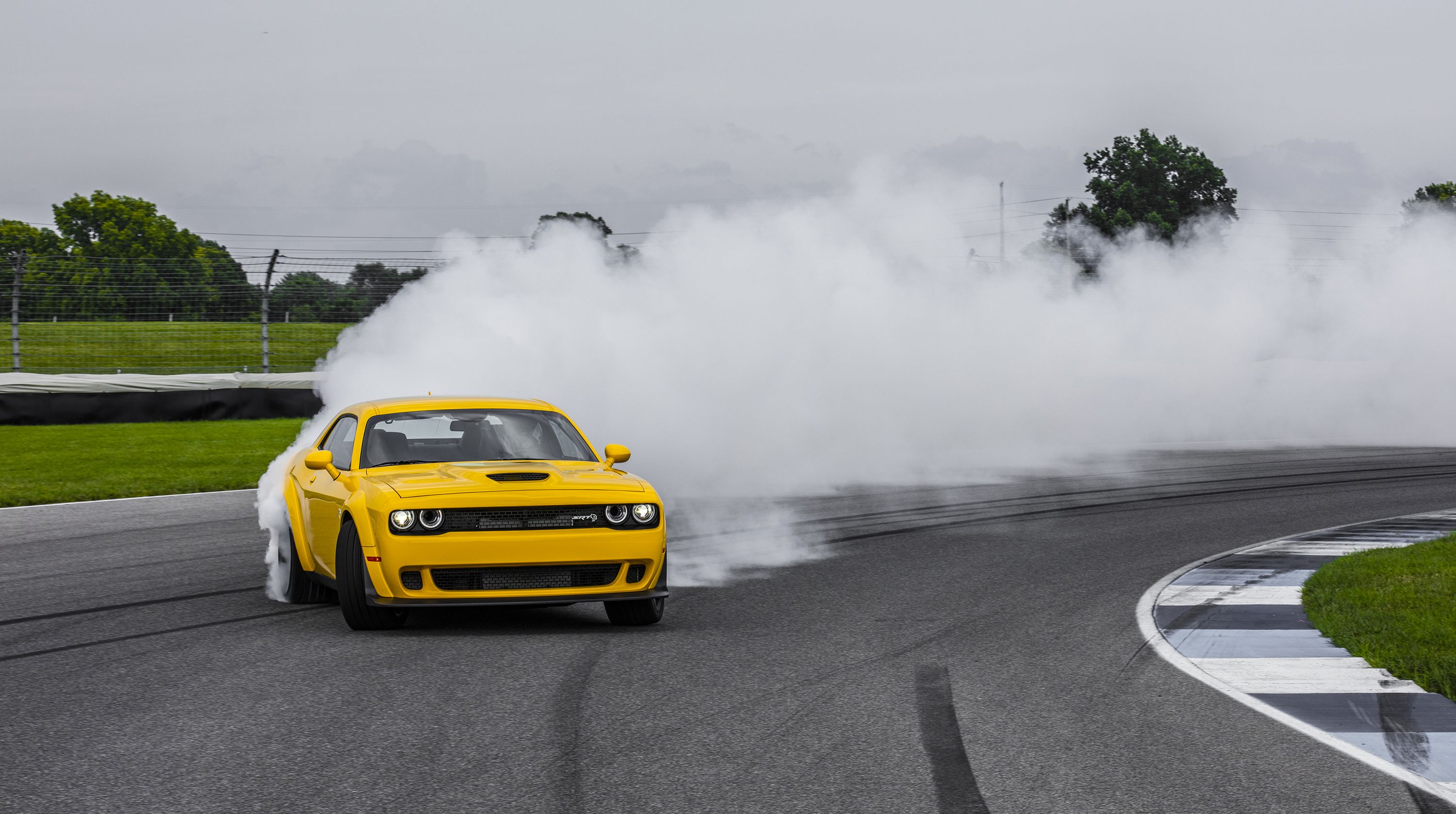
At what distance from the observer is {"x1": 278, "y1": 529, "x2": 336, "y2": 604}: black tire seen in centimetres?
810

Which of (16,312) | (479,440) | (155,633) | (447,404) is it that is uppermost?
(16,312)

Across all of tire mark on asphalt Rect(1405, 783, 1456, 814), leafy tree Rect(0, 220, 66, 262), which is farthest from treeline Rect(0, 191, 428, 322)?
leafy tree Rect(0, 220, 66, 262)

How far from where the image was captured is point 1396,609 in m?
7.94

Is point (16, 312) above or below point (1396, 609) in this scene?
above

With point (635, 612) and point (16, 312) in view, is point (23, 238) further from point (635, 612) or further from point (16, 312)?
point (635, 612)

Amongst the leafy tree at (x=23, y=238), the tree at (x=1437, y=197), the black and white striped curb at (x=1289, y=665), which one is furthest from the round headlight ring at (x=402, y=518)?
the leafy tree at (x=23, y=238)

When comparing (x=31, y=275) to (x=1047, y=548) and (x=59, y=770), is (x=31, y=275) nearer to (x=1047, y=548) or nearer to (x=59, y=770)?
(x=1047, y=548)

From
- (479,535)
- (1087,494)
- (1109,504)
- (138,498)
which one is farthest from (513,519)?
(1087,494)

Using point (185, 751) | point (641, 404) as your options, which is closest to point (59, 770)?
point (185, 751)

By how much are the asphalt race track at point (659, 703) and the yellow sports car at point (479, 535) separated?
0.23 meters

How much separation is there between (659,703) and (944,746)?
1.22 m

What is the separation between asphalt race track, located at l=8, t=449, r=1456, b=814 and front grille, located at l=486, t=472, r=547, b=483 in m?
0.79

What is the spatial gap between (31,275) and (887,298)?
54.4ft

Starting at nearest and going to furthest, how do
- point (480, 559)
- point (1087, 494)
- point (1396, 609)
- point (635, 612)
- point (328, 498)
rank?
point (480, 559) → point (635, 612) → point (328, 498) → point (1396, 609) → point (1087, 494)
